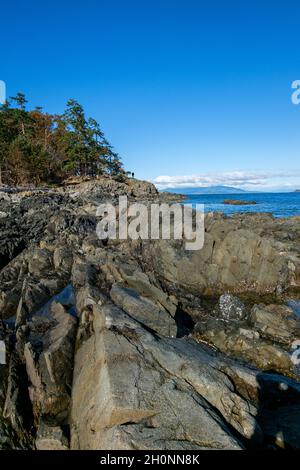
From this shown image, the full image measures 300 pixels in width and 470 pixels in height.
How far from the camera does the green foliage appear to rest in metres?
67.0

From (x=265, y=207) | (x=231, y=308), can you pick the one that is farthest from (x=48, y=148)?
(x=231, y=308)

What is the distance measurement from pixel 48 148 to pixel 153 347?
82638 mm

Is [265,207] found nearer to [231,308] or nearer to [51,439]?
[231,308]

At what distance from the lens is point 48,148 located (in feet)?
267

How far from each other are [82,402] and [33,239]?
1895cm

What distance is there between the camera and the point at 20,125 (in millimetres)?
83562

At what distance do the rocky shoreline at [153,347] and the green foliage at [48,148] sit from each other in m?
54.9

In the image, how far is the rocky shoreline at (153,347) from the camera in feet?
21.0

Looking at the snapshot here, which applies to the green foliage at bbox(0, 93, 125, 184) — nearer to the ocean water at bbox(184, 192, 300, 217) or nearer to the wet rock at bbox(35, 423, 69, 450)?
the ocean water at bbox(184, 192, 300, 217)

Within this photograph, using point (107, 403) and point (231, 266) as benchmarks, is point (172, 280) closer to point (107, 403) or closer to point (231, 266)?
point (231, 266)

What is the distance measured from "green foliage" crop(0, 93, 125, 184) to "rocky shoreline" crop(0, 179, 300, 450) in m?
54.9

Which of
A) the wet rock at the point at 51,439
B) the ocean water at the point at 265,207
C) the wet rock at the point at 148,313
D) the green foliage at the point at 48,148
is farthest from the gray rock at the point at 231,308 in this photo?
the green foliage at the point at 48,148
